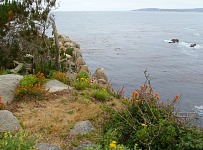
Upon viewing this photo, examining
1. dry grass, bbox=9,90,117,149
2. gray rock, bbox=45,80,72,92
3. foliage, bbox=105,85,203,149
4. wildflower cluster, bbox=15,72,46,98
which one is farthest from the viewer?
gray rock, bbox=45,80,72,92

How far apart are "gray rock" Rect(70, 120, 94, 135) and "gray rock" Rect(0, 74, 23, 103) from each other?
294 cm

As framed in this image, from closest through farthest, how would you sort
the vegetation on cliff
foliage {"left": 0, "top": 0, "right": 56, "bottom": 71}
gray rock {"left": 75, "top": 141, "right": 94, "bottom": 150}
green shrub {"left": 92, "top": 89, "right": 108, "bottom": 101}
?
the vegetation on cliff, gray rock {"left": 75, "top": 141, "right": 94, "bottom": 150}, green shrub {"left": 92, "top": 89, "right": 108, "bottom": 101}, foliage {"left": 0, "top": 0, "right": 56, "bottom": 71}

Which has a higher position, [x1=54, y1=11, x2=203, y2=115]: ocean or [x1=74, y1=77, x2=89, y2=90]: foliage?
[x1=74, y1=77, x2=89, y2=90]: foliage

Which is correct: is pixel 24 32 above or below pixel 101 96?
above

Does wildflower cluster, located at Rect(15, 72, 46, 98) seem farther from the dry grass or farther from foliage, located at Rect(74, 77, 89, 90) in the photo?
foliage, located at Rect(74, 77, 89, 90)

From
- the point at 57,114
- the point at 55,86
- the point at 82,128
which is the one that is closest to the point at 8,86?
the point at 55,86

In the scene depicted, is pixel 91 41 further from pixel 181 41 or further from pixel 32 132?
pixel 32 132

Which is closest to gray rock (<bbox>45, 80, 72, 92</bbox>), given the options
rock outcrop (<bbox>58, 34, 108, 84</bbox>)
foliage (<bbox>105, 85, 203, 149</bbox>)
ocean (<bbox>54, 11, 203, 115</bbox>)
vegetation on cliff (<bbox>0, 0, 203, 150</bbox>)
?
vegetation on cliff (<bbox>0, 0, 203, 150</bbox>)

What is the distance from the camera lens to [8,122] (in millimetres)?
7363

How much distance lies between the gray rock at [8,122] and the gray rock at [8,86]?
1382 millimetres

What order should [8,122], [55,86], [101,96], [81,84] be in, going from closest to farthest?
[8,122], [101,96], [55,86], [81,84]

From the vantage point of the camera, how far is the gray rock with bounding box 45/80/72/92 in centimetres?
1045

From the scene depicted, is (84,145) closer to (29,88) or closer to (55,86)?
(29,88)

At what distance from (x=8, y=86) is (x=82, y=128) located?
365 centimetres
